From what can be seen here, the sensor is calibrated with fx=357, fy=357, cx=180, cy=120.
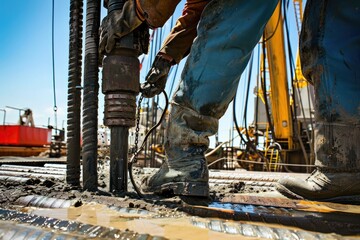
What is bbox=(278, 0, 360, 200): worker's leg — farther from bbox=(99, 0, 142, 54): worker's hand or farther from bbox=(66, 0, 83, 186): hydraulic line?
bbox=(66, 0, 83, 186): hydraulic line

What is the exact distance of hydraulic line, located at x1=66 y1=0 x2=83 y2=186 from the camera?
167 cm

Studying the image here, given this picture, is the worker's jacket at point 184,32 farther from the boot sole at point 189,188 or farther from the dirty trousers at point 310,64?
the boot sole at point 189,188

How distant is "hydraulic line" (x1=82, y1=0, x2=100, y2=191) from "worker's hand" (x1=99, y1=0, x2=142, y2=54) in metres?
0.13

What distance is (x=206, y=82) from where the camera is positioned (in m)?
1.43

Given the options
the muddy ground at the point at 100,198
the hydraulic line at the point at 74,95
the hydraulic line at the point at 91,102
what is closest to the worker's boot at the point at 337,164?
the muddy ground at the point at 100,198

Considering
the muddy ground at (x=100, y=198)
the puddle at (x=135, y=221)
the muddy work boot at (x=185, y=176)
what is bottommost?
the puddle at (x=135, y=221)

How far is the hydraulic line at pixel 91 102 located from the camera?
5.23 ft

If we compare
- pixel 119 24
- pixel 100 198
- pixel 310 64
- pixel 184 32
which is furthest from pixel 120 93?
pixel 310 64

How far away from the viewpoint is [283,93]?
24.2ft

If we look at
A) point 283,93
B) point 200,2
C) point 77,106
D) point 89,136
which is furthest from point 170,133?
point 283,93

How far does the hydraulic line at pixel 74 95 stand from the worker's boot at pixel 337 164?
1060 millimetres

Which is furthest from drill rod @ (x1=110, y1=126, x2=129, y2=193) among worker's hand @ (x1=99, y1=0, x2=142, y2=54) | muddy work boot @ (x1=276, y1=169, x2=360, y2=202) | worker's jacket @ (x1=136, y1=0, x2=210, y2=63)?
muddy work boot @ (x1=276, y1=169, x2=360, y2=202)

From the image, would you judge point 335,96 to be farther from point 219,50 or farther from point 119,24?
point 119,24

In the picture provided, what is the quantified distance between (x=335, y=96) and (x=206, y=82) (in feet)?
1.64
